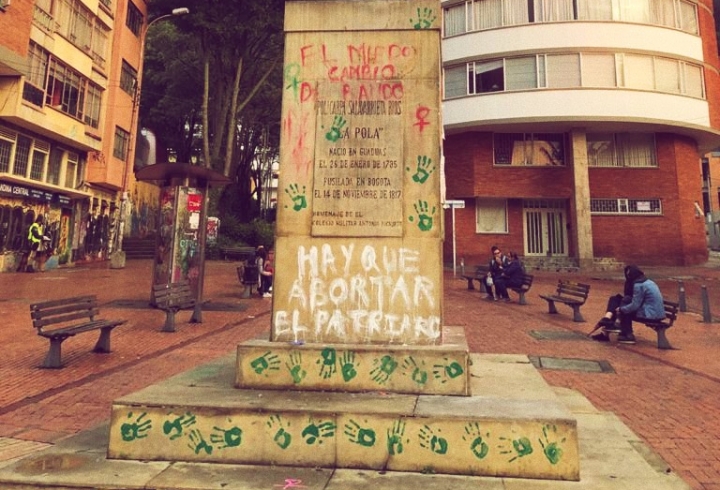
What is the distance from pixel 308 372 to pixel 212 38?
27251 millimetres

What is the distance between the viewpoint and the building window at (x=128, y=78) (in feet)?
91.1

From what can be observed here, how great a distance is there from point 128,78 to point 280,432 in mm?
30767

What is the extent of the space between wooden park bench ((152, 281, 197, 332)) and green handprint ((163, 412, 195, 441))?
6.44m

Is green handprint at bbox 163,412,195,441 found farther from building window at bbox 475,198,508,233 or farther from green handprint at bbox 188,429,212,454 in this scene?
building window at bbox 475,198,508,233

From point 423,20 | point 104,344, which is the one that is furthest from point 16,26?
point 423,20

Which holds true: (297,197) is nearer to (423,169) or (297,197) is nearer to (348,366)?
(423,169)

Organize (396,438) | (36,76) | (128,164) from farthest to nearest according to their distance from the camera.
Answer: (128,164), (36,76), (396,438)

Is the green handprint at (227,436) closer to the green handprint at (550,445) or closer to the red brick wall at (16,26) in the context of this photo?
the green handprint at (550,445)

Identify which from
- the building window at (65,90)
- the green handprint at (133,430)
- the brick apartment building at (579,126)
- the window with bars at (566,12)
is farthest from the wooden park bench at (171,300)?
the window with bars at (566,12)

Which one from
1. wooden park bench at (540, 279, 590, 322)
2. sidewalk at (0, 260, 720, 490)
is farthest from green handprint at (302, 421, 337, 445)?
wooden park bench at (540, 279, 590, 322)

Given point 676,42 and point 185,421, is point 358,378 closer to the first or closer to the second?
point 185,421

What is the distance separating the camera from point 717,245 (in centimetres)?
4200

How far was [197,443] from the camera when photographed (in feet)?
10.6

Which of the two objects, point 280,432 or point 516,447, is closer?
point 516,447
